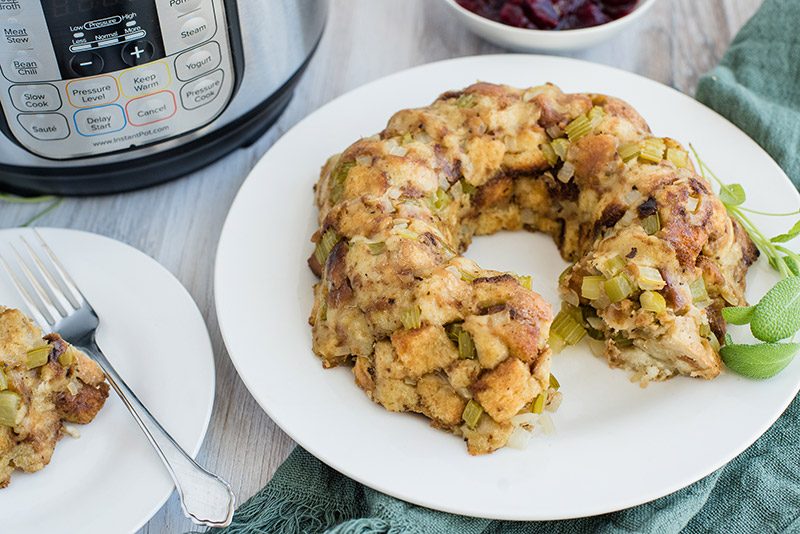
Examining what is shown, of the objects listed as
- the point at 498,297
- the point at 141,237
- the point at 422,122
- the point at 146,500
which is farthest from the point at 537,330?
the point at 141,237

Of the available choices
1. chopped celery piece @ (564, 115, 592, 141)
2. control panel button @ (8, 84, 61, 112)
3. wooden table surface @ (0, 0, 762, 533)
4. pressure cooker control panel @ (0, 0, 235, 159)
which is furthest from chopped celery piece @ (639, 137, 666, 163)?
control panel button @ (8, 84, 61, 112)

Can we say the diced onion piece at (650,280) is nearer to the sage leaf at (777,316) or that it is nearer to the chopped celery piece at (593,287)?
the chopped celery piece at (593,287)

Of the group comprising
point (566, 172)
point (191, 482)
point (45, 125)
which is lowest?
point (191, 482)

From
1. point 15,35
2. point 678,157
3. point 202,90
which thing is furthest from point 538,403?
point 15,35

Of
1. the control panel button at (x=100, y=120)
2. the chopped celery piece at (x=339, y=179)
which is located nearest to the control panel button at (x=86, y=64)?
the control panel button at (x=100, y=120)

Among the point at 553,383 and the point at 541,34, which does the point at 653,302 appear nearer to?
the point at 553,383

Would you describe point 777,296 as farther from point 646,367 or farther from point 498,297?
point 498,297

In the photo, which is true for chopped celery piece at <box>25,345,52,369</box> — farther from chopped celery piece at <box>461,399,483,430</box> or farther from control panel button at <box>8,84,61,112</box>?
chopped celery piece at <box>461,399,483,430</box>

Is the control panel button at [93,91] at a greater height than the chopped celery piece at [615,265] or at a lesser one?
greater
